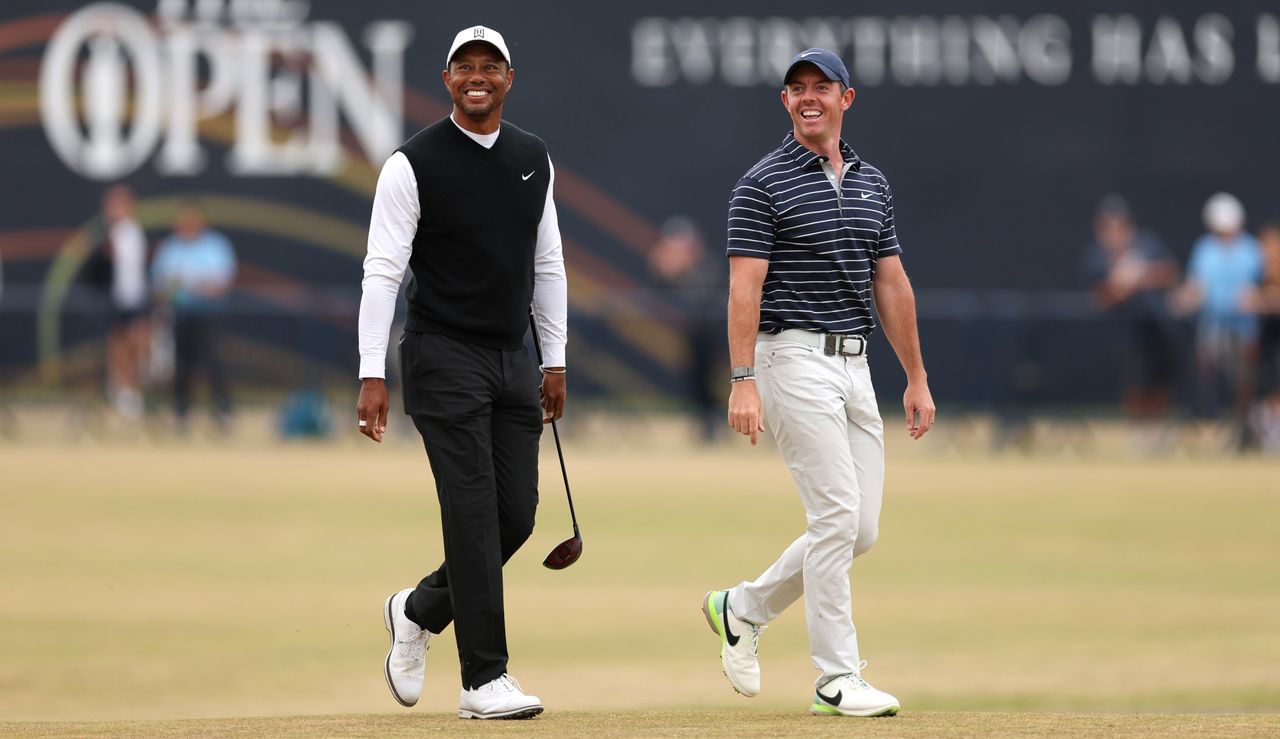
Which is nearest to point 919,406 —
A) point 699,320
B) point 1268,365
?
point 1268,365

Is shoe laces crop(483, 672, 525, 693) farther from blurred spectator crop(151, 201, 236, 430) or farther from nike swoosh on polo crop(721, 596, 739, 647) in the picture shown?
blurred spectator crop(151, 201, 236, 430)

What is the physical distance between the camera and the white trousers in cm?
673

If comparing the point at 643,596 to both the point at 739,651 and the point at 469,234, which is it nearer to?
the point at 739,651

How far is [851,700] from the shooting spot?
6.64 metres

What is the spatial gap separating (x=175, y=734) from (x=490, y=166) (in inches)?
81.9

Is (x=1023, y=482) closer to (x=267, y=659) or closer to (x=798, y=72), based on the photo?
(x=267, y=659)

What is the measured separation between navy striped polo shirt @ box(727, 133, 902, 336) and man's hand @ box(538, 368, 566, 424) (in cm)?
77

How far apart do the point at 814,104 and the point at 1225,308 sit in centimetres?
1271

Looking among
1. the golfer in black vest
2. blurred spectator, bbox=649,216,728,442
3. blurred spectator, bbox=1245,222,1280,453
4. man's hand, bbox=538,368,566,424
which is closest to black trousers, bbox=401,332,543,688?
the golfer in black vest

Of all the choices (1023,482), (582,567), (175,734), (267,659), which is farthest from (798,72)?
(1023,482)

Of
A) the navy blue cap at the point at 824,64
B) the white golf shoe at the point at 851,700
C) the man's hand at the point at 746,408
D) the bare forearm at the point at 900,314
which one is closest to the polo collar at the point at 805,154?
the navy blue cap at the point at 824,64

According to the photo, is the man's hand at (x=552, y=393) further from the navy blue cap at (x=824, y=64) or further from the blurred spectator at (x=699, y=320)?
the blurred spectator at (x=699, y=320)

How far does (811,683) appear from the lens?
9.17 metres

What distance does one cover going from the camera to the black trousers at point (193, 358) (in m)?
19.5
